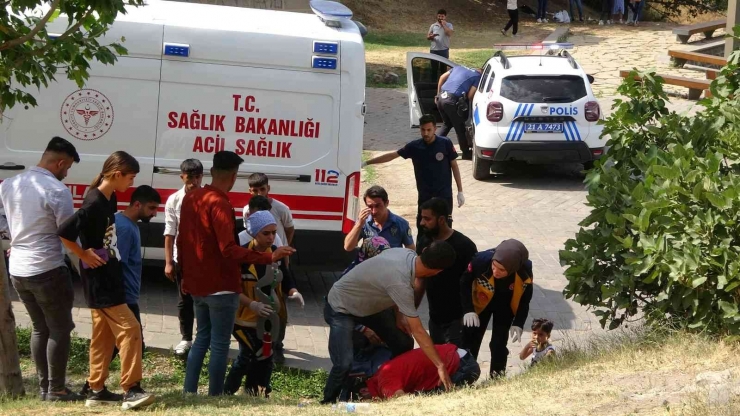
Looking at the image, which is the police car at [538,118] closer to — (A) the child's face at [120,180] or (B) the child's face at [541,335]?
(B) the child's face at [541,335]

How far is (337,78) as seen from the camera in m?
9.00

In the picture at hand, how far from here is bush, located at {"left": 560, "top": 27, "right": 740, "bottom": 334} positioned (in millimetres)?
5906

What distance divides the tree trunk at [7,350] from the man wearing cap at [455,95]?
1015 cm


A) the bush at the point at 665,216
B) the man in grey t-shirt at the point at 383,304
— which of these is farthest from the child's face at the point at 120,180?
the bush at the point at 665,216

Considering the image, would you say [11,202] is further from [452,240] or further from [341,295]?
[452,240]

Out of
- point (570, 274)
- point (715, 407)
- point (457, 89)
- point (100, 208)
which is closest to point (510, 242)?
point (570, 274)

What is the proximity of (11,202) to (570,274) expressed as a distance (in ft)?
12.2

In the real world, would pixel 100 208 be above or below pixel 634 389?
above

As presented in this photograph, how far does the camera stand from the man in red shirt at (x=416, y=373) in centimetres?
653

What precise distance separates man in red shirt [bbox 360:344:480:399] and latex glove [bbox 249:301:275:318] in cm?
86

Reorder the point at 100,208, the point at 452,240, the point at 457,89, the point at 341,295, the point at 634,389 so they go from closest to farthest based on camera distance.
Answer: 1. the point at 634,389
2. the point at 100,208
3. the point at 341,295
4. the point at 452,240
5. the point at 457,89

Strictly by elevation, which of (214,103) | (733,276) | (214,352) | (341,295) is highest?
(214,103)

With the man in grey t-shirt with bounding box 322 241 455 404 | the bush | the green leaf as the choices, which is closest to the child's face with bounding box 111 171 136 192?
the man in grey t-shirt with bounding box 322 241 455 404

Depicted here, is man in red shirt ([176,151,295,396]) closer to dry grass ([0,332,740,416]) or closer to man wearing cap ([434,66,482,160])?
dry grass ([0,332,740,416])
